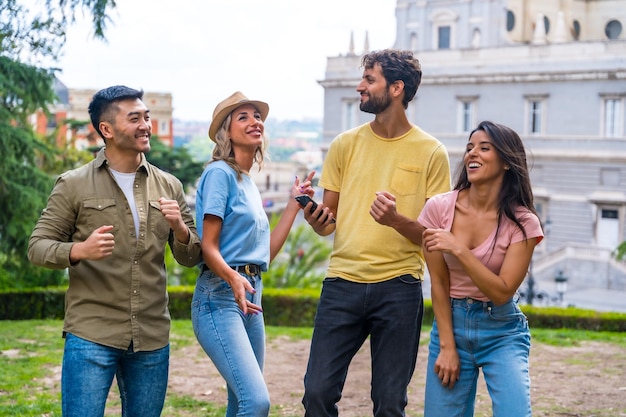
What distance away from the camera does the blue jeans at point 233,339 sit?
13.1 ft

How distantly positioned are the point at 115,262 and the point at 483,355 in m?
1.50

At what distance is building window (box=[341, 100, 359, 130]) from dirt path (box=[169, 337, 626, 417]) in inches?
1199

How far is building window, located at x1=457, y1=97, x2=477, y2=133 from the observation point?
3653cm

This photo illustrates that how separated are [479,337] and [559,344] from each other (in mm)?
6037

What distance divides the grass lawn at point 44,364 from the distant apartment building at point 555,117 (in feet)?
69.0

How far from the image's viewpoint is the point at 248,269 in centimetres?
426

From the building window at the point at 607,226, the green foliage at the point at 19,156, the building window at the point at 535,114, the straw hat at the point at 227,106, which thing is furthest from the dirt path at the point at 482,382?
the building window at the point at 535,114

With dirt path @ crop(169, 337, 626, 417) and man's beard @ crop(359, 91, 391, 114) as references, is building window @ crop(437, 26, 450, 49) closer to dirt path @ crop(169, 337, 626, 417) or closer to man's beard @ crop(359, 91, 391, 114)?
dirt path @ crop(169, 337, 626, 417)

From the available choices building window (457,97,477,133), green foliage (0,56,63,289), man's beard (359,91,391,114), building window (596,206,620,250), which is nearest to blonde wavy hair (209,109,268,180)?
man's beard (359,91,391,114)

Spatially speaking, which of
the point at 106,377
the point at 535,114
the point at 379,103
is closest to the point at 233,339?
the point at 106,377

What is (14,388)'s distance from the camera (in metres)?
6.91

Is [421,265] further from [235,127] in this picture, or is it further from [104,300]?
[104,300]

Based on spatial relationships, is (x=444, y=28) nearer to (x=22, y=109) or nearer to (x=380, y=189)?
(x=22, y=109)

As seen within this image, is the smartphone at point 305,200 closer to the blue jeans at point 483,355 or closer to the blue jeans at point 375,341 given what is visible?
the blue jeans at point 375,341
